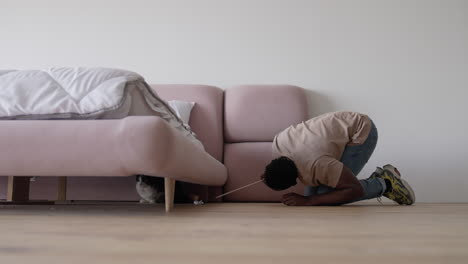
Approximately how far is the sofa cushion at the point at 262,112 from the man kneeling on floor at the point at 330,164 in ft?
1.86

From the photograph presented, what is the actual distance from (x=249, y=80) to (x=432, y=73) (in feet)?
4.26

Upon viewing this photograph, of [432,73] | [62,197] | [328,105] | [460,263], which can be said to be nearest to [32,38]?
[62,197]

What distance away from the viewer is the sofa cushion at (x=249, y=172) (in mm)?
2721

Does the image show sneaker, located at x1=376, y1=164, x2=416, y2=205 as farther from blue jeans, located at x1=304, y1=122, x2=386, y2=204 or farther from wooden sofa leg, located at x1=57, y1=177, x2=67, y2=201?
A: wooden sofa leg, located at x1=57, y1=177, x2=67, y2=201

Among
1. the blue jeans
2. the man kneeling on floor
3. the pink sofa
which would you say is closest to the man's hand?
the man kneeling on floor

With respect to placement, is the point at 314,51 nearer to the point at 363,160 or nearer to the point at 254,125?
the point at 254,125

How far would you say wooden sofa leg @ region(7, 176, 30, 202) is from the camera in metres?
2.26

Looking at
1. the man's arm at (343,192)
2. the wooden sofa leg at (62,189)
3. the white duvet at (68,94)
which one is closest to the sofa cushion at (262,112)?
the man's arm at (343,192)

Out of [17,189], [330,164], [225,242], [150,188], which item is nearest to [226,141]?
[150,188]

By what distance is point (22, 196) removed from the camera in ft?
7.67

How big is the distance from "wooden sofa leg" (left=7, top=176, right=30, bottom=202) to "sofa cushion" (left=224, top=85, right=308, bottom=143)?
125cm

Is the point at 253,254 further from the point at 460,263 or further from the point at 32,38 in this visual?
the point at 32,38

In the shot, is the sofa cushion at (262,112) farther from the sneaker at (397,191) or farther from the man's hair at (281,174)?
the man's hair at (281,174)

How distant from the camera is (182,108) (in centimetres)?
277
